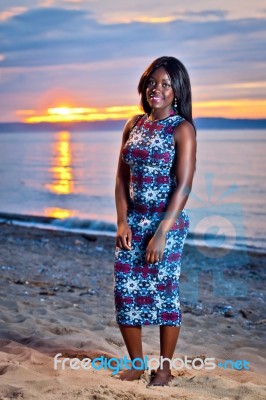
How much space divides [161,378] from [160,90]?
162cm

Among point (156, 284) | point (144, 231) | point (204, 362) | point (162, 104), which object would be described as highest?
point (162, 104)

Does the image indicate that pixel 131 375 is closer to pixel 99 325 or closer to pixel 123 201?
pixel 123 201

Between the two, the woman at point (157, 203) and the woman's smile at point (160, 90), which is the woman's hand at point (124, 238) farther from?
the woman's smile at point (160, 90)

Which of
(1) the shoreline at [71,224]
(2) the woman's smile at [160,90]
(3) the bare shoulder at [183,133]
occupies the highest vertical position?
(2) the woman's smile at [160,90]

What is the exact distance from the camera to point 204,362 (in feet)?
16.2

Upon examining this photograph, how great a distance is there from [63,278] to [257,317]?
8.22 ft

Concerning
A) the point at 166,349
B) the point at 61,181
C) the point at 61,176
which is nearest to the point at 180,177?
the point at 166,349

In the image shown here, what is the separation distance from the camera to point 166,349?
410 centimetres

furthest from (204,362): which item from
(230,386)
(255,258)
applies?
(255,258)

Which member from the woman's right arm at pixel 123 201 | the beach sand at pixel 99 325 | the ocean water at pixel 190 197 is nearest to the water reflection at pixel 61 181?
the ocean water at pixel 190 197

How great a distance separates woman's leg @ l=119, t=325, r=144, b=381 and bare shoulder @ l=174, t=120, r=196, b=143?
1.09 m

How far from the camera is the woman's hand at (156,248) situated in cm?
388

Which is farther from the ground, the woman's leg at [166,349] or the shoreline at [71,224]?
the woman's leg at [166,349]

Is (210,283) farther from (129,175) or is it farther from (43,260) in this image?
(129,175)
